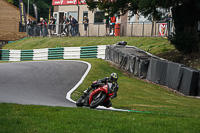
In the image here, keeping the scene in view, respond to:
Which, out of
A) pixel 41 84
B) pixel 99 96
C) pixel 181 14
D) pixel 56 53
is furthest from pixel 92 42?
pixel 99 96

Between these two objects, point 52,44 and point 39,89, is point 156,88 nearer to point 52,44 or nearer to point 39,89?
point 39,89

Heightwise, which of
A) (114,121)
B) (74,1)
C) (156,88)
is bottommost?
(156,88)

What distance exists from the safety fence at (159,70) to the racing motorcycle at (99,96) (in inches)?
253

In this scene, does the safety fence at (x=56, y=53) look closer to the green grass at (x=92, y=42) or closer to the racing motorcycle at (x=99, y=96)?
the green grass at (x=92, y=42)

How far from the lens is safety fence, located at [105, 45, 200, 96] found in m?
15.9

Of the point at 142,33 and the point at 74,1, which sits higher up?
the point at 74,1

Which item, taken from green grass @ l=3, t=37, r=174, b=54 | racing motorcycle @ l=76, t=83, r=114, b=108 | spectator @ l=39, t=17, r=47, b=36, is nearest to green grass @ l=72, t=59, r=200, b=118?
racing motorcycle @ l=76, t=83, r=114, b=108

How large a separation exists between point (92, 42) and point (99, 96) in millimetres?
22294

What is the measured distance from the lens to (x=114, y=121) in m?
7.68

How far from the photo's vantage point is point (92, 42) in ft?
106

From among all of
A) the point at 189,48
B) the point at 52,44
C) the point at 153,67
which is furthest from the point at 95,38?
the point at 153,67

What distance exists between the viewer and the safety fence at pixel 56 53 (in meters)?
28.2

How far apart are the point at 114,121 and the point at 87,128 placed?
41.1 inches

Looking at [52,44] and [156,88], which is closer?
[156,88]
